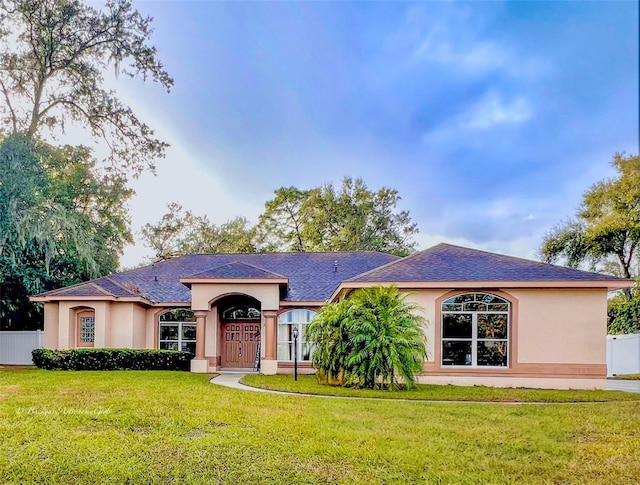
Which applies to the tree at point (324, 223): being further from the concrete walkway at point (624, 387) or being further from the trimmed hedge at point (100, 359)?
the concrete walkway at point (624, 387)

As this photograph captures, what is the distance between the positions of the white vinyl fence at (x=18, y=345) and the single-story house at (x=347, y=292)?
3.01m

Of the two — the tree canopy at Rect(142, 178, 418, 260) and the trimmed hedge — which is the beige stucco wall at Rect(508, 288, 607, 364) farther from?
the tree canopy at Rect(142, 178, 418, 260)

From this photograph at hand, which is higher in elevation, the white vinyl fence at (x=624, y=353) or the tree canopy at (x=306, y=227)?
the tree canopy at (x=306, y=227)

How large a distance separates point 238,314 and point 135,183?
9.47m

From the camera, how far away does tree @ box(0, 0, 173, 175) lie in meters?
18.2

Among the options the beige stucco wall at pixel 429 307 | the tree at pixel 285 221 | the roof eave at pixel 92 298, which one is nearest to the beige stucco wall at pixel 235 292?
the roof eave at pixel 92 298

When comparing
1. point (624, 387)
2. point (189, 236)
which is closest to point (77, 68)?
point (189, 236)

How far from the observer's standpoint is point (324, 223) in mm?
34500

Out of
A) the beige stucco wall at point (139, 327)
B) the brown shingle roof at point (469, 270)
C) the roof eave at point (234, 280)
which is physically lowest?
the beige stucco wall at point (139, 327)

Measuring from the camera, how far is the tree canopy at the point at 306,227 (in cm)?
3375

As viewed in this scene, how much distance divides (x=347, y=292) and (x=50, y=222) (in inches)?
419

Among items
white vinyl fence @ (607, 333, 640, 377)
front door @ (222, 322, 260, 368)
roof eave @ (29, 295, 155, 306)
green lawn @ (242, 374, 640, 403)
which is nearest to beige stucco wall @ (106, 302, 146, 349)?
roof eave @ (29, 295, 155, 306)

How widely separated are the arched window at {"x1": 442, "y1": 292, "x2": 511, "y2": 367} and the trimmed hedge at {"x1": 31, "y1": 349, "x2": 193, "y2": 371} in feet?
31.6

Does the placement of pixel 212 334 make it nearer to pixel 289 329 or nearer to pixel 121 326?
pixel 289 329
